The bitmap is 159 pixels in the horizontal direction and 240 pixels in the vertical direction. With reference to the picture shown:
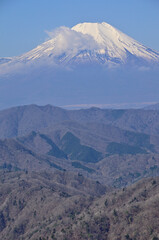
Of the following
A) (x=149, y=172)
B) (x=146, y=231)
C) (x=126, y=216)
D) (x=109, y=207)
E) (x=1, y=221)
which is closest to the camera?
(x=146, y=231)

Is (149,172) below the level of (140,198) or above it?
below

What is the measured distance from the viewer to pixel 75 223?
8125 centimetres

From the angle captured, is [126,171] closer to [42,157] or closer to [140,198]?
[42,157]

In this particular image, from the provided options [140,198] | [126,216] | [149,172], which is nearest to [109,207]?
[140,198]

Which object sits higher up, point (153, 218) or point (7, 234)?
point (153, 218)

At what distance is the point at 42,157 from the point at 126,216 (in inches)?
4866

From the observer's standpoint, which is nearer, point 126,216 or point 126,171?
point 126,216

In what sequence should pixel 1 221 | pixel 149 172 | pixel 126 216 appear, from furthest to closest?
pixel 149 172 → pixel 1 221 → pixel 126 216

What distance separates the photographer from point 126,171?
629 feet

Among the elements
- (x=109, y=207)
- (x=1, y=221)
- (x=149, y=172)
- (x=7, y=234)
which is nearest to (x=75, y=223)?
(x=109, y=207)

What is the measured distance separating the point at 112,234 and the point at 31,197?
3395 centimetres

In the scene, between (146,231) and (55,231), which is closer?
(146,231)

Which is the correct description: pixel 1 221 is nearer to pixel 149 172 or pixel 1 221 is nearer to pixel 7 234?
pixel 7 234

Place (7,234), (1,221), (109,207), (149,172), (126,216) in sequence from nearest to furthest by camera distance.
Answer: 1. (126,216)
2. (109,207)
3. (7,234)
4. (1,221)
5. (149,172)
